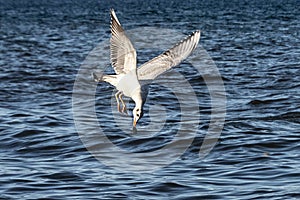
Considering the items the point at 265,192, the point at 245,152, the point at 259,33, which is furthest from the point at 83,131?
the point at 259,33

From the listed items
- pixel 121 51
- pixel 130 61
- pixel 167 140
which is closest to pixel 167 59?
pixel 130 61

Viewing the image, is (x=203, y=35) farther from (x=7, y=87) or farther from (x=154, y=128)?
(x=154, y=128)

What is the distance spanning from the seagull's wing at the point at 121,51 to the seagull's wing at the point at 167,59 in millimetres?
139

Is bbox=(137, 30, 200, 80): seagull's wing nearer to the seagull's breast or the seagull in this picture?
the seagull

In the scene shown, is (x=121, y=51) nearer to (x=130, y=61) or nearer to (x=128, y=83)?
(x=130, y=61)

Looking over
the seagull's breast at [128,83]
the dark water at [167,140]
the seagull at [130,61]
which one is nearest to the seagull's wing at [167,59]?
the seagull at [130,61]

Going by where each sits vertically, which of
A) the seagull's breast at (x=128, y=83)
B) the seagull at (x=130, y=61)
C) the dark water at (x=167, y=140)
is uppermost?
the seagull at (x=130, y=61)

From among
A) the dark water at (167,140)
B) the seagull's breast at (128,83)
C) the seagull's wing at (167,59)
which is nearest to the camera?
the seagull's breast at (128,83)

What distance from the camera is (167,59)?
8227 millimetres

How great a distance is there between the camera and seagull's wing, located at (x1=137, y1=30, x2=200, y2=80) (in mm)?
8133

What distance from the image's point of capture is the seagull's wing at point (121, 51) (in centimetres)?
802

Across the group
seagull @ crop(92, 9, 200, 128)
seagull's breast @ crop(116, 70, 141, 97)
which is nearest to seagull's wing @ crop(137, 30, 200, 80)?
seagull @ crop(92, 9, 200, 128)

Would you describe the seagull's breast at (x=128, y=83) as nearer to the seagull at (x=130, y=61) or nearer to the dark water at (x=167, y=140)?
the seagull at (x=130, y=61)

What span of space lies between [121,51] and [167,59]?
0.51 meters
